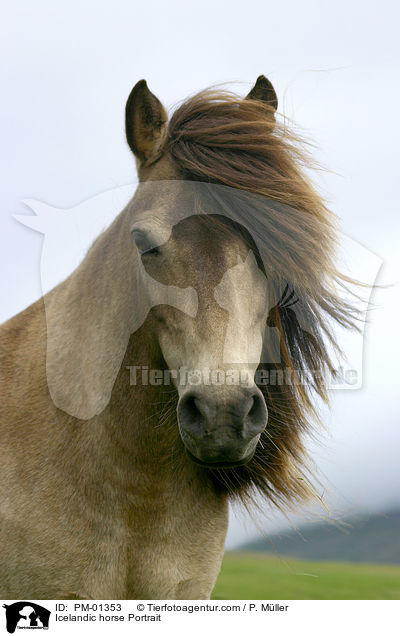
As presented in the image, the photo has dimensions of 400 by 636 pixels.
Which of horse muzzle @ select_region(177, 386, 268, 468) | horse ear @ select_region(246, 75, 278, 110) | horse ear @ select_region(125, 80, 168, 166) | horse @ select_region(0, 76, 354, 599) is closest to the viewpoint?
horse muzzle @ select_region(177, 386, 268, 468)

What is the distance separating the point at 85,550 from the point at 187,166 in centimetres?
208

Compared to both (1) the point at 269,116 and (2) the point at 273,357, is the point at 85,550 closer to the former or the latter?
(2) the point at 273,357

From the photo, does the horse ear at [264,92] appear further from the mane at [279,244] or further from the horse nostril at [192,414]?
the horse nostril at [192,414]

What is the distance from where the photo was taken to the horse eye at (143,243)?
2.95 metres

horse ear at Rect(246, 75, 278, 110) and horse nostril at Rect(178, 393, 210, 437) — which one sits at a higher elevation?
horse ear at Rect(246, 75, 278, 110)

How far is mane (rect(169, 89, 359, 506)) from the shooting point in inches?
122

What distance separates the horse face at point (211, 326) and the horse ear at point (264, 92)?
1141mm

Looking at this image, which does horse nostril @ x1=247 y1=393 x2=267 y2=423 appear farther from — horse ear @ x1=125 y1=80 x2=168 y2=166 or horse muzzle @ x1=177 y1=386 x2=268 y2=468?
horse ear @ x1=125 y1=80 x2=168 y2=166

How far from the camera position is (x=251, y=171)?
3.16 meters

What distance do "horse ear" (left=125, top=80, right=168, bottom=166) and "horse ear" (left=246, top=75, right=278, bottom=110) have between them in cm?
64

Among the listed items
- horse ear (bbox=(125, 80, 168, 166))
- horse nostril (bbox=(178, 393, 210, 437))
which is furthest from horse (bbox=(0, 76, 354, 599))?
horse nostril (bbox=(178, 393, 210, 437))
